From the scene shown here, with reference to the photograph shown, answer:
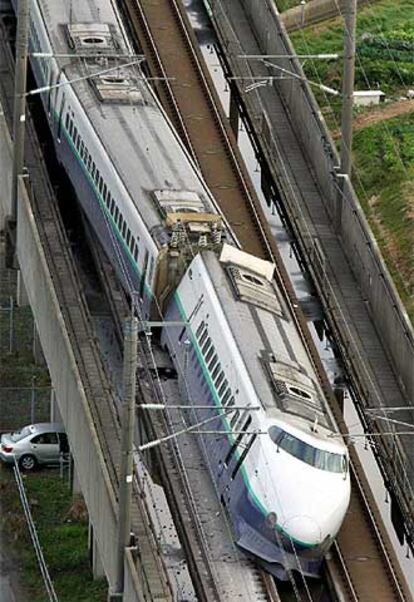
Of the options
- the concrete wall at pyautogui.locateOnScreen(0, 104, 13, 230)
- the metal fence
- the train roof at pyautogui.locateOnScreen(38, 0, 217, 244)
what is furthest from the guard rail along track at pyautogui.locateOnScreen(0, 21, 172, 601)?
the metal fence

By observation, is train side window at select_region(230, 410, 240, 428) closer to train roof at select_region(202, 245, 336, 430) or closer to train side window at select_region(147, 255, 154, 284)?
train roof at select_region(202, 245, 336, 430)

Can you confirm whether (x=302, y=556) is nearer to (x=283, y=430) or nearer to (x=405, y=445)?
(x=283, y=430)

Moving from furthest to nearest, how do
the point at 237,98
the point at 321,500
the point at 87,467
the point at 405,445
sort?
1. the point at 237,98
2. the point at 405,445
3. the point at 87,467
4. the point at 321,500

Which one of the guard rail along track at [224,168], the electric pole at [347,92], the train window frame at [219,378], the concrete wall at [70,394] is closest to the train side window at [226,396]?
the train window frame at [219,378]

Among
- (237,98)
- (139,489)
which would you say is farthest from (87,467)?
(237,98)

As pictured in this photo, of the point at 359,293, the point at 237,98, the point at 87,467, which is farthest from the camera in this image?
the point at 237,98

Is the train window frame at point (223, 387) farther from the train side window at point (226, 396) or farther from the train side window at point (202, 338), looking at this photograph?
the train side window at point (202, 338)
